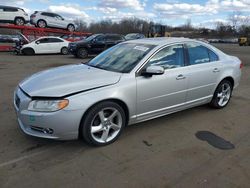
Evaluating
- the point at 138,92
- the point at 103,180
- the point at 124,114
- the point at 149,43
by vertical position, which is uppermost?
the point at 149,43

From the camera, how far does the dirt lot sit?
2898 millimetres

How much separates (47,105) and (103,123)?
33.2 inches

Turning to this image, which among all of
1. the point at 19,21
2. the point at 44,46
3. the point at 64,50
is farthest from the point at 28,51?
the point at 19,21

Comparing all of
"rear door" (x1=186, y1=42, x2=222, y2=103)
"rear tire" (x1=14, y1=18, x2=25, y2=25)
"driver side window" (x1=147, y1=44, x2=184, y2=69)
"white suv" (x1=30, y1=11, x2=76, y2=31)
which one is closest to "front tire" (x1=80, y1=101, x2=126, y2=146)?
"driver side window" (x1=147, y1=44, x2=184, y2=69)

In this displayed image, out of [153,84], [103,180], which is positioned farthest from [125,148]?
[153,84]

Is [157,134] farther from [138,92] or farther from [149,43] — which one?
[149,43]

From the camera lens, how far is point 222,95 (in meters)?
5.43

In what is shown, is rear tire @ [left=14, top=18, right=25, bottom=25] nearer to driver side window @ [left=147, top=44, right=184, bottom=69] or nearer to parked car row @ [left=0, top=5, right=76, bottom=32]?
parked car row @ [left=0, top=5, right=76, bottom=32]

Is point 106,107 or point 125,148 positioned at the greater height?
point 106,107

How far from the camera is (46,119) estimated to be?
325 centimetres

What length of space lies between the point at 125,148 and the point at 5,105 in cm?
337

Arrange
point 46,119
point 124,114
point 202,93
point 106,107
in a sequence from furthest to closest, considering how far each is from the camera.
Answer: point 202,93 → point 124,114 → point 106,107 → point 46,119

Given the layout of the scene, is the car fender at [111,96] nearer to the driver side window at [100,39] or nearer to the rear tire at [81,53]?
the rear tire at [81,53]

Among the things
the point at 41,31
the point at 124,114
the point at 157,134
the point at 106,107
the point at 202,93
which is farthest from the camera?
the point at 41,31
